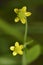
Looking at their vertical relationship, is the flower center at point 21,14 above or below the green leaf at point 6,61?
above

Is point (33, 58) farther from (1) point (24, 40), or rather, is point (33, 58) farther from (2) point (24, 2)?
(2) point (24, 2)

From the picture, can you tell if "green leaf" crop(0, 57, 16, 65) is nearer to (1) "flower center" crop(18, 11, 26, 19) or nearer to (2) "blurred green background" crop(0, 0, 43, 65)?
(2) "blurred green background" crop(0, 0, 43, 65)

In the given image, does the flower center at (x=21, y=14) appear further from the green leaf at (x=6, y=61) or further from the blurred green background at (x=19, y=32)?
the green leaf at (x=6, y=61)

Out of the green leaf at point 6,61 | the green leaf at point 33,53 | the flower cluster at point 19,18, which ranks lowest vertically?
the green leaf at point 6,61

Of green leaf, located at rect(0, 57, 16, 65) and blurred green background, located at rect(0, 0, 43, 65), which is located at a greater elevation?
blurred green background, located at rect(0, 0, 43, 65)

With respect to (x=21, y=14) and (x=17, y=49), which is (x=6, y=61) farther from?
(x=21, y=14)

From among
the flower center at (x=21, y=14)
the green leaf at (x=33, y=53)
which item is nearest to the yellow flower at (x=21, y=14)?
the flower center at (x=21, y=14)

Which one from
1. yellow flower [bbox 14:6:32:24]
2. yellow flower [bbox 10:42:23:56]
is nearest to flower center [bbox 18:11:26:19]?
yellow flower [bbox 14:6:32:24]

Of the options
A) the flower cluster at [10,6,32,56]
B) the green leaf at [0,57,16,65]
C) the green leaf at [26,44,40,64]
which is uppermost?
the flower cluster at [10,6,32,56]
